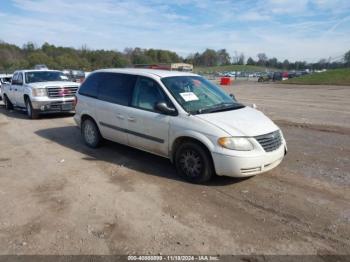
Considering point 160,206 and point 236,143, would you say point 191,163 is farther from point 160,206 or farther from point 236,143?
point 160,206

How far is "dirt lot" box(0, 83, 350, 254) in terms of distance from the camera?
3.77 metres

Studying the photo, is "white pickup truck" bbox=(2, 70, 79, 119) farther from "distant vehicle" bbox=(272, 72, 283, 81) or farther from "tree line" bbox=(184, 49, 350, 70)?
"tree line" bbox=(184, 49, 350, 70)

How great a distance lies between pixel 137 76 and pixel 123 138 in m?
1.25

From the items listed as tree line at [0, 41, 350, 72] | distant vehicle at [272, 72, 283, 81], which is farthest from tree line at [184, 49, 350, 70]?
distant vehicle at [272, 72, 283, 81]

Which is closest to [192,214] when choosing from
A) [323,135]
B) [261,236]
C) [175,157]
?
[261,236]

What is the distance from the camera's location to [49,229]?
411 cm

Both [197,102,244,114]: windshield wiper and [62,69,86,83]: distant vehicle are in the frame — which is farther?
[62,69,86,83]: distant vehicle

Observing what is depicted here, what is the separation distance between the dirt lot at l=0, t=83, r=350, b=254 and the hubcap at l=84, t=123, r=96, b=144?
1.09 feet

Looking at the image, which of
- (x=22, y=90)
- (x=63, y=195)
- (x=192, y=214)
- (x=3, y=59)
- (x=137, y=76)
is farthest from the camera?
(x=3, y=59)

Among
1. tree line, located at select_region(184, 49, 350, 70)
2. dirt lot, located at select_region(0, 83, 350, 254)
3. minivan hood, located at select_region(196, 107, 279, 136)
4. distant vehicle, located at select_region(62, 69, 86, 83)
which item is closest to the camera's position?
dirt lot, located at select_region(0, 83, 350, 254)

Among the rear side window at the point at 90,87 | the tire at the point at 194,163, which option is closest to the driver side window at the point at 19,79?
the rear side window at the point at 90,87

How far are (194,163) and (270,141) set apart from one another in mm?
1237

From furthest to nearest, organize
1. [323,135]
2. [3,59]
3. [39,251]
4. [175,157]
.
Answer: [3,59] → [323,135] → [175,157] → [39,251]

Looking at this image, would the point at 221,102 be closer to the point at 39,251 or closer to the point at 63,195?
the point at 63,195
